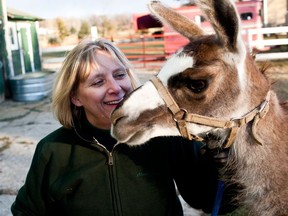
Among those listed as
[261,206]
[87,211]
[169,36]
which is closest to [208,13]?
[261,206]

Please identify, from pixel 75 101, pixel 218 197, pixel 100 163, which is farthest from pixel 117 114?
pixel 218 197

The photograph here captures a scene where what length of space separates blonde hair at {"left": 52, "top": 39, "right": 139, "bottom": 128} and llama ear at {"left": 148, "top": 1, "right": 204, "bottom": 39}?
340 millimetres

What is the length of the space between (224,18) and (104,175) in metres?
0.99

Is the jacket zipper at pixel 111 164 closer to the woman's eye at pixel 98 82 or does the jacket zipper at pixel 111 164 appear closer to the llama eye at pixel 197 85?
the woman's eye at pixel 98 82

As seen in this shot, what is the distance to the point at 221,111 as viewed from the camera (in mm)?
1846

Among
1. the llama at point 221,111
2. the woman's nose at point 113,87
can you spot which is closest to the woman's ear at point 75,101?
the woman's nose at point 113,87

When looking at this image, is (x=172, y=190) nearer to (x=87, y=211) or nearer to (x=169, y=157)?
(x=169, y=157)

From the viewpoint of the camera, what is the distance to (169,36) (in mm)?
15578

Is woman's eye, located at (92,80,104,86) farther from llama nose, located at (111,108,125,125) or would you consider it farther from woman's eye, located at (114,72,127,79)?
llama nose, located at (111,108,125,125)

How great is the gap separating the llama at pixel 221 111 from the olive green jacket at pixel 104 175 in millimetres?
207

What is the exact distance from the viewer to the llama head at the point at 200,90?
1771 mm

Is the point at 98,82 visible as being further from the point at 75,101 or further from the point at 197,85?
the point at 197,85

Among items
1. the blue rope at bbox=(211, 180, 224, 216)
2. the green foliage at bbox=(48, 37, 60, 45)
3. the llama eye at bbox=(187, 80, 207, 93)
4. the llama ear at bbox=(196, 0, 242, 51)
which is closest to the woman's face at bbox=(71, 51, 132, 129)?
the llama eye at bbox=(187, 80, 207, 93)

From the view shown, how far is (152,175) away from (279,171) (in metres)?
0.65
